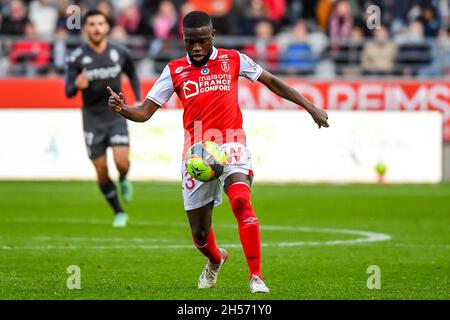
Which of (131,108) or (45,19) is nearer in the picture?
(131,108)

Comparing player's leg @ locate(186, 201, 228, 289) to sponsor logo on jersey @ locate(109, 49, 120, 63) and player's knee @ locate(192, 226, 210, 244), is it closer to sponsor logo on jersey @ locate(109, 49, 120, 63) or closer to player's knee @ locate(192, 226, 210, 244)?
player's knee @ locate(192, 226, 210, 244)

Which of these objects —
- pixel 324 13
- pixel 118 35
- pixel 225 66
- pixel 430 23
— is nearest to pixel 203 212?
pixel 225 66

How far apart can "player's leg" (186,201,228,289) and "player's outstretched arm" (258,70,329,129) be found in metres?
1.04

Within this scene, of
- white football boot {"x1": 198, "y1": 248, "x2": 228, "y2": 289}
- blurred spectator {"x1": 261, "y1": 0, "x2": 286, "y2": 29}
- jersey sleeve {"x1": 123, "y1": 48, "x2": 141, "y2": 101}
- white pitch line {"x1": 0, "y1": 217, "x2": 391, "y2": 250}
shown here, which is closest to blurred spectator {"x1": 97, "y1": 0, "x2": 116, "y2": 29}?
blurred spectator {"x1": 261, "y1": 0, "x2": 286, "y2": 29}

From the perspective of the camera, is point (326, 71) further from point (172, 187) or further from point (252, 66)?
point (252, 66)

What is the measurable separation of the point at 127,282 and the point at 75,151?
13940mm

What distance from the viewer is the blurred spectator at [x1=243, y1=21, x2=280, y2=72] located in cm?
2606

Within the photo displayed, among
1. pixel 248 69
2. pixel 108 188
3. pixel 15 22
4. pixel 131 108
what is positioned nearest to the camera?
pixel 131 108

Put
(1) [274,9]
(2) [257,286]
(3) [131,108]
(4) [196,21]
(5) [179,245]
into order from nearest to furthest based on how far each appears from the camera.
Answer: (2) [257,286], (4) [196,21], (3) [131,108], (5) [179,245], (1) [274,9]

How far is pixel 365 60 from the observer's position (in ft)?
86.4

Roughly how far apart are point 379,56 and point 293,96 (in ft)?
56.4

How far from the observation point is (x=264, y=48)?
2631cm

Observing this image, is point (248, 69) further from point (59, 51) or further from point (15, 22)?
point (15, 22)
